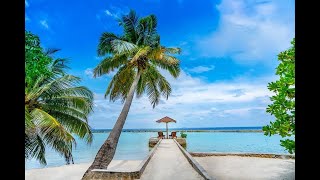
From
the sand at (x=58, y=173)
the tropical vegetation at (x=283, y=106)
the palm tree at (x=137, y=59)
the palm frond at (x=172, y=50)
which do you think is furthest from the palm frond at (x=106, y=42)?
the tropical vegetation at (x=283, y=106)

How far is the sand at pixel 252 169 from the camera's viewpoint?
809 centimetres

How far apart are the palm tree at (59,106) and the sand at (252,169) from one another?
14.2 ft

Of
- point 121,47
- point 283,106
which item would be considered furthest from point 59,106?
point 283,106

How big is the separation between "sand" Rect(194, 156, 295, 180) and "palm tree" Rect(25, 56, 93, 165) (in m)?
A: 4.34

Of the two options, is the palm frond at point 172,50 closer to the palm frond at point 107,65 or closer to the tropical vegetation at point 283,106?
the palm frond at point 107,65

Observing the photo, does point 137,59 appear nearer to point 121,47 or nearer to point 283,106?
point 121,47

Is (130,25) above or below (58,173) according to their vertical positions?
above

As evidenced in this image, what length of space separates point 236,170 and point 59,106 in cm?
574

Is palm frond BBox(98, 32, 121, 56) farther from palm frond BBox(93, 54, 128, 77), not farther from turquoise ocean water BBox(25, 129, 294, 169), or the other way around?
turquoise ocean water BBox(25, 129, 294, 169)

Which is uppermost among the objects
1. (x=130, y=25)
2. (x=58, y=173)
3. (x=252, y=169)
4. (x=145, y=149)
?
(x=130, y=25)

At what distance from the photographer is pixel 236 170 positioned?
927 centimetres
